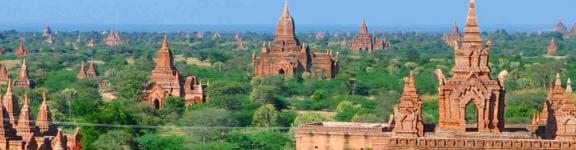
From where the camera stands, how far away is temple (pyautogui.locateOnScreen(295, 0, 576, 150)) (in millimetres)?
31984

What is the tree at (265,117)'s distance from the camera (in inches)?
2506

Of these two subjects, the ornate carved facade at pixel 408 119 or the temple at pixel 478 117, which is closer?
the temple at pixel 478 117

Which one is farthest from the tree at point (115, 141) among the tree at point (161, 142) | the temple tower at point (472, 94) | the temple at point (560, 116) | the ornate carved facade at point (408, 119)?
the temple tower at point (472, 94)

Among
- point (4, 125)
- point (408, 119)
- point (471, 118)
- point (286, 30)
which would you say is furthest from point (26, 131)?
point (286, 30)

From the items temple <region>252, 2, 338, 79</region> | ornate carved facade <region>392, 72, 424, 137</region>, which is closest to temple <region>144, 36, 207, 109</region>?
temple <region>252, 2, 338, 79</region>

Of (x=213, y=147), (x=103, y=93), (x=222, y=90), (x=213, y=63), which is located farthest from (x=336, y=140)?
(x=213, y=63)

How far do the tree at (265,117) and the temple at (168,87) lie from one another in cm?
801

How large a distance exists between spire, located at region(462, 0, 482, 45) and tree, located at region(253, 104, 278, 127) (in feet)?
94.0

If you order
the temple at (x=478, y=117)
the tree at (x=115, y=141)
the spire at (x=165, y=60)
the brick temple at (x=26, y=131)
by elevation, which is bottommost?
the tree at (x=115, y=141)

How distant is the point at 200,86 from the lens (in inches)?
2953

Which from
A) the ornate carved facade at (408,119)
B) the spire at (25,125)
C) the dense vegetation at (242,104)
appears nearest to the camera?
the ornate carved facade at (408,119)

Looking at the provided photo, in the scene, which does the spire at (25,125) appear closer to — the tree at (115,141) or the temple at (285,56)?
the tree at (115,141)

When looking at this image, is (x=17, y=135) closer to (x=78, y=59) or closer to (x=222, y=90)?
(x=222, y=90)

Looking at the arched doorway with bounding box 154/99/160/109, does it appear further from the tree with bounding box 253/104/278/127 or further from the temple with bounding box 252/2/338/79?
the temple with bounding box 252/2/338/79
